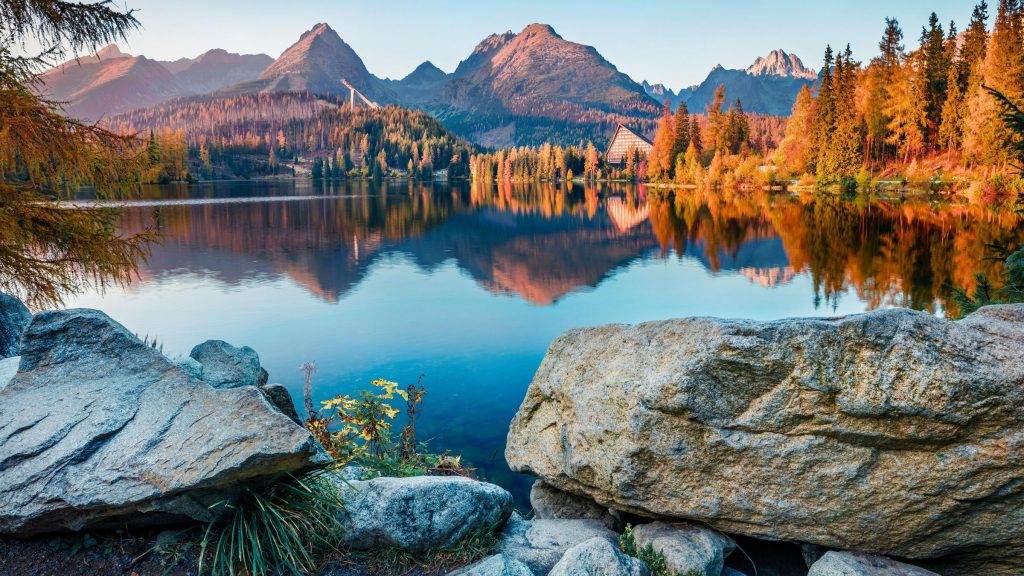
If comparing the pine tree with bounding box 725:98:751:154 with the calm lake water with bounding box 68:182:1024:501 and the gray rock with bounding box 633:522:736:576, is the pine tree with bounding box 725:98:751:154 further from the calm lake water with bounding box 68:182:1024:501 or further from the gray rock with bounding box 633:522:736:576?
the gray rock with bounding box 633:522:736:576

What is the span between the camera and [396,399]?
46.6 ft

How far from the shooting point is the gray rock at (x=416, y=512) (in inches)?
Result: 223

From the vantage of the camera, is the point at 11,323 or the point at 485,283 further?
the point at 485,283

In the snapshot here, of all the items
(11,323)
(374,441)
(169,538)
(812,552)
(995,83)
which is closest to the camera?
(169,538)

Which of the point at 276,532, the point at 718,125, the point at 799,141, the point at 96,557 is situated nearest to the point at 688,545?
the point at 276,532

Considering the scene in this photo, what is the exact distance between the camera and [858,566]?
18.2 feet

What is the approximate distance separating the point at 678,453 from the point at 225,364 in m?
6.70

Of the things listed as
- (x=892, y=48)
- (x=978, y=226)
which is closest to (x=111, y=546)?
(x=978, y=226)

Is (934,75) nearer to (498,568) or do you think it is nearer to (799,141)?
(799,141)

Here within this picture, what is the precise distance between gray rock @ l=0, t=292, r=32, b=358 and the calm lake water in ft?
9.98

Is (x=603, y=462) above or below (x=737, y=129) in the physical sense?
below

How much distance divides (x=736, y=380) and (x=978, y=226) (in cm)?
4225

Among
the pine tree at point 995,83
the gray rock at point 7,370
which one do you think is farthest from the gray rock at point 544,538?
the pine tree at point 995,83

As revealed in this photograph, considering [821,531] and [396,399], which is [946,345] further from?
[396,399]
